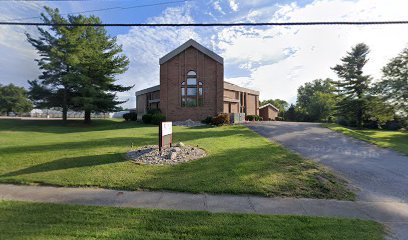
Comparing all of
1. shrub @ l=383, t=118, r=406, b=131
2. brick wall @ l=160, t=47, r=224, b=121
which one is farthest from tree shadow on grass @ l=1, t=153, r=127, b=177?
shrub @ l=383, t=118, r=406, b=131

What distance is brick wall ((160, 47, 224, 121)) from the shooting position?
31281 mm

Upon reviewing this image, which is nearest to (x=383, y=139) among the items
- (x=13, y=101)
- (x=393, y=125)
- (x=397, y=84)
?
(x=397, y=84)

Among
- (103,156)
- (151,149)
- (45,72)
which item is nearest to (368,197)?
(151,149)

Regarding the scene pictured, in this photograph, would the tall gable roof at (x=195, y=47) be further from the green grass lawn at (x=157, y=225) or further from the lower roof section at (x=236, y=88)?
the green grass lawn at (x=157, y=225)

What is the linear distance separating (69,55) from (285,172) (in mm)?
29811

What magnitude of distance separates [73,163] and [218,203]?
5.77 metres

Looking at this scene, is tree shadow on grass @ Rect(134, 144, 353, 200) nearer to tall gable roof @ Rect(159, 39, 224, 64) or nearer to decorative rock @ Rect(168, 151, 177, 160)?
decorative rock @ Rect(168, 151, 177, 160)

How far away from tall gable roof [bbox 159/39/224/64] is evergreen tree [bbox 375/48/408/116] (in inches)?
761

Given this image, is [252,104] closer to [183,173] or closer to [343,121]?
[343,121]

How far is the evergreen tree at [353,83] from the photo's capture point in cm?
3878

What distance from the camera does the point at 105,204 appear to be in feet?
17.8

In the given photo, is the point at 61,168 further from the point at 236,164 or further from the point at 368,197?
the point at 368,197

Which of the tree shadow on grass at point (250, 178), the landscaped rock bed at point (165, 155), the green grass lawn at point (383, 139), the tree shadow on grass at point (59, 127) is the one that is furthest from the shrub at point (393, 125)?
the landscaped rock bed at point (165, 155)

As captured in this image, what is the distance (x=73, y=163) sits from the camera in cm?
887
